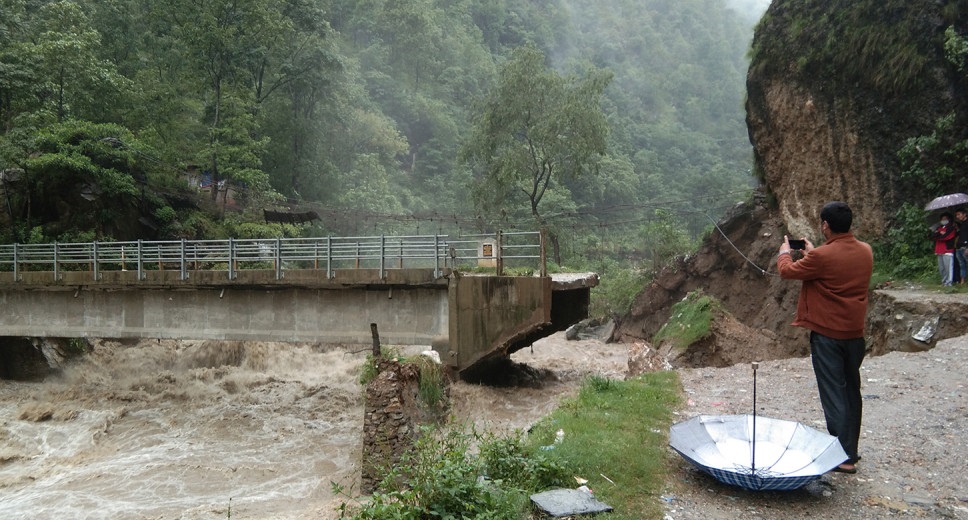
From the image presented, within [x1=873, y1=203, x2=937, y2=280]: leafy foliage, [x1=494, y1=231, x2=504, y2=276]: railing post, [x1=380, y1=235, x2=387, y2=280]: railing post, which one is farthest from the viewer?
[x1=380, y1=235, x2=387, y2=280]: railing post

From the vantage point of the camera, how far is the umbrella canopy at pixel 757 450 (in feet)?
14.5

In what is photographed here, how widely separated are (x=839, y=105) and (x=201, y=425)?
60.8 ft

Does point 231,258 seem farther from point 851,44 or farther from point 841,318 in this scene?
point 851,44

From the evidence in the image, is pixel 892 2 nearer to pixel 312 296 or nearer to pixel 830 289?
pixel 830 289

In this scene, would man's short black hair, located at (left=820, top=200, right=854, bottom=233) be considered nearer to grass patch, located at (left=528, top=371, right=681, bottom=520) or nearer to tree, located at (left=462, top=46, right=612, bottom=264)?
grass patch, located at (left=528, top=371, right=681, bottom=520)

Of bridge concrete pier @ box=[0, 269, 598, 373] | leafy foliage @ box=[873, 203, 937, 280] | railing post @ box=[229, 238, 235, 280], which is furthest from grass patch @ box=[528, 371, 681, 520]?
railing post @ box=[229, 238, 235, 280]

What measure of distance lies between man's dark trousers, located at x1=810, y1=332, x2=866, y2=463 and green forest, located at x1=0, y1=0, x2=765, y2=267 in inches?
889

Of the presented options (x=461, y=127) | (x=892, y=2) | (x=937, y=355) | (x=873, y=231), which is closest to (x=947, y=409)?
(x=937, y=355)

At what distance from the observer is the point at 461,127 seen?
63.2 m

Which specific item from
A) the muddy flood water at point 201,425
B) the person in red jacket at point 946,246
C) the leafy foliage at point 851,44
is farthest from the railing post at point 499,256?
the leafy foliage at point 851,44

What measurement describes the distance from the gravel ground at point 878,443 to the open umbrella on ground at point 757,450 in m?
0.20

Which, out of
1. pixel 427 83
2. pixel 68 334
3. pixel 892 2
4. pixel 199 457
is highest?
pixel 427 83

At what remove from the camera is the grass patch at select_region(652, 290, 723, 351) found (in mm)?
15523

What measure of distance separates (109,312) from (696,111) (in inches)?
3102
